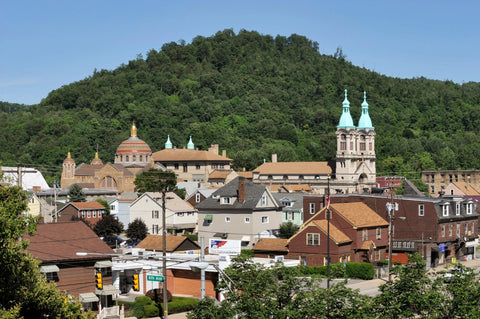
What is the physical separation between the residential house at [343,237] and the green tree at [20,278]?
32.3 meters

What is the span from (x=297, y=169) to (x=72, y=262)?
10053 cm

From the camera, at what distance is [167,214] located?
88.2 metres

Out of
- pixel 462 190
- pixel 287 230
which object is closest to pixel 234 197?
pixel 287 230

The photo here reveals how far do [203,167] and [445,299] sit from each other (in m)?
122

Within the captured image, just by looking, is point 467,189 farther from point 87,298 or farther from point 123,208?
point 87,298

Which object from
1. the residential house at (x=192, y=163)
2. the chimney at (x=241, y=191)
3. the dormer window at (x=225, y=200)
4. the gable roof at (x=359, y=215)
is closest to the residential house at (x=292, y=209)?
the chimney at (x=241, y=191)

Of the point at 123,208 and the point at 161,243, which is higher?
the point at 123,208

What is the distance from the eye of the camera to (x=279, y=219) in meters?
80.0

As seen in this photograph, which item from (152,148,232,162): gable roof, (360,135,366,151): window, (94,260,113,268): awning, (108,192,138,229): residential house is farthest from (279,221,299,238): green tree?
(152,148,232,162): gable roof

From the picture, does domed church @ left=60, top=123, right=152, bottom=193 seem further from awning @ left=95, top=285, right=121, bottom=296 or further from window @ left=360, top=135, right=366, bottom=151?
awning @ left=95, top=285, right=121, bottom=296

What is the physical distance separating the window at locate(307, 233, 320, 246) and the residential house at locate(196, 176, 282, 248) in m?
14.4

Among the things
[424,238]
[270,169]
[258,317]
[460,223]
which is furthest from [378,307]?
[270,169]

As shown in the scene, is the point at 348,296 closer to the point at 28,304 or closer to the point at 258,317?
the point at 258,317

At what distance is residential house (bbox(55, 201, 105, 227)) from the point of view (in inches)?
3475
